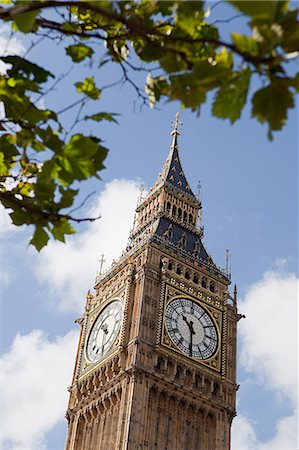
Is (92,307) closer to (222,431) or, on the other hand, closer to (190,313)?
(190,313)

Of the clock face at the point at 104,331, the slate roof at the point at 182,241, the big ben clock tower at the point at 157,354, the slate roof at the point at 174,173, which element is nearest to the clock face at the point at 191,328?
the big ben clock tower at the point at 157,354

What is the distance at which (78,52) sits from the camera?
6.48 m

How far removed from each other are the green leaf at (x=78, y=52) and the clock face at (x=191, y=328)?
36012 millimetres

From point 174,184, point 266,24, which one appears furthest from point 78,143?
point 174,184

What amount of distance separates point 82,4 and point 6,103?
1.14m

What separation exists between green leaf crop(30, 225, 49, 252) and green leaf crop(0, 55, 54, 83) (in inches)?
48.2

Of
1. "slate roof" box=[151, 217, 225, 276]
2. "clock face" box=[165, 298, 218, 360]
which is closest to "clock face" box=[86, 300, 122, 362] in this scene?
"clock face" box=[165, 298, 218, 360]

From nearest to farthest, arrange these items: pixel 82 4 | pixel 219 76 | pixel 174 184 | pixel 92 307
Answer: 1. pixel 219 76
2. pixel 82 4
3. pixel 92 307
4. pixel 174 184

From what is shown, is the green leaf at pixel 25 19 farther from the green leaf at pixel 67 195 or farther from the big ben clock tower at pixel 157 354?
the big ben clock tower at pixel 157 354

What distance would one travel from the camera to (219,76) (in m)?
4.61

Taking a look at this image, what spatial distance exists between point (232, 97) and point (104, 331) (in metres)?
40.4

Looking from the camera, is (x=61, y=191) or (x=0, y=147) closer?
(x=61, y=191)

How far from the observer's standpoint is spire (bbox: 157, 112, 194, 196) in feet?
175

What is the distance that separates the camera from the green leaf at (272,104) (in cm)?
446
